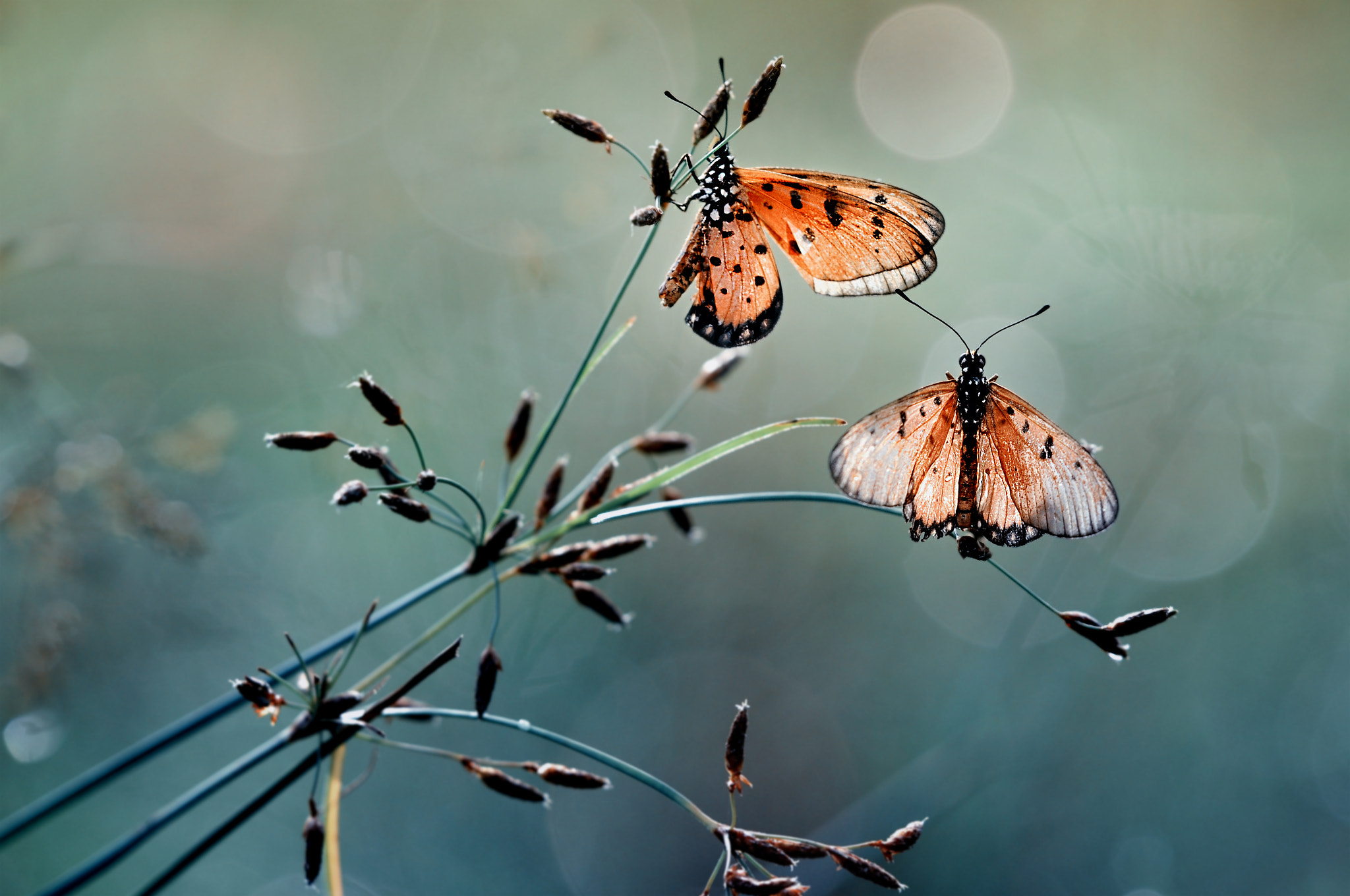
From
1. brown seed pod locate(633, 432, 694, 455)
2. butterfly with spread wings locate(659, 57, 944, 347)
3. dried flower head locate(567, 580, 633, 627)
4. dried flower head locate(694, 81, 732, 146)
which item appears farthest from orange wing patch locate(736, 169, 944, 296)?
dried flower head locate(567, 580, 633, 627)

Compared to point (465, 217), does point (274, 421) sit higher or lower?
lower

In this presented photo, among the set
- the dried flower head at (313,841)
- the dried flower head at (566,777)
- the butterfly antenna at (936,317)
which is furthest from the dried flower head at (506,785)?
the butterfly antenna at (936,317)

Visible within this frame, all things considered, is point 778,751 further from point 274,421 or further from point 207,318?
point 207,318

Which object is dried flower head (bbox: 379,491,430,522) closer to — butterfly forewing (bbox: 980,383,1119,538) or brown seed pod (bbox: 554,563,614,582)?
brown seed pod (bbox: 554,563,614,582)

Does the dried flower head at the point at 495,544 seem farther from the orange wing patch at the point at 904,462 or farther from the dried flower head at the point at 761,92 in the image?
the dried flower head at the point at 761,92

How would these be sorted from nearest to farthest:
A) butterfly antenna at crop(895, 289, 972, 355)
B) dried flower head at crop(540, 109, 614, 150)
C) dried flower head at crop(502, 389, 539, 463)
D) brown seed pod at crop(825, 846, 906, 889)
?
butterfly antenna at crop(895, 289, 972, 355), brown seed pod at crop(825, 846, 906, 889), dried flower head at crop(540, 109, 614, 150), dried flower head at crop(502, 389, 539, 463)

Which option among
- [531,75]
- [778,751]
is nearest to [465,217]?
[531,75]

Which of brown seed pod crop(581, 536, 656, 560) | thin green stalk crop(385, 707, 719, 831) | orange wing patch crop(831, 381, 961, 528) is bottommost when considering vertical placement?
thin green stalk crop(385, 707, 719, 831)
